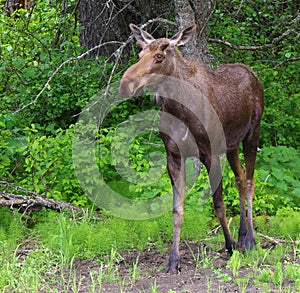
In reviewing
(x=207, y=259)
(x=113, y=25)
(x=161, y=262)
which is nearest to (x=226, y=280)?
(x=207, y=259)

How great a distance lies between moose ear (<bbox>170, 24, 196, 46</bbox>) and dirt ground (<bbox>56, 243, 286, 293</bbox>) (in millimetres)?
2086

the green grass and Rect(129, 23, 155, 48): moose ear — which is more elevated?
Rect(129, 23, 155, 48): moose ear

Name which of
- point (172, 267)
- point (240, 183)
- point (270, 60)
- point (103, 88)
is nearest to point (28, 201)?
point (172, 267)

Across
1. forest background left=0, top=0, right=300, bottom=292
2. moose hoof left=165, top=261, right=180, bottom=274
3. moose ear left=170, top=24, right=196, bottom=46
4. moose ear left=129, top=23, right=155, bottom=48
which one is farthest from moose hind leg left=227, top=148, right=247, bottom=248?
moose ear left=129, top=23, right=155, bottom=48

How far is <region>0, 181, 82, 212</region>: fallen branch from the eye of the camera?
7406 millimetres

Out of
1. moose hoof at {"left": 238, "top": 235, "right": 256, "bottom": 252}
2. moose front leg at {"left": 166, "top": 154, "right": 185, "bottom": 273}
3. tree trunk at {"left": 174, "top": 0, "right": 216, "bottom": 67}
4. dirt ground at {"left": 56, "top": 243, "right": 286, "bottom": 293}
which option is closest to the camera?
dirt ground at {"left": 56, "top": 243, "right": 286, "bottom": 293}

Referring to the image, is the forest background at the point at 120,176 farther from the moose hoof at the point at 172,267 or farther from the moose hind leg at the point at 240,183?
the moose hind leg at the point at 240,183

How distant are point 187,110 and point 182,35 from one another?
720 mm

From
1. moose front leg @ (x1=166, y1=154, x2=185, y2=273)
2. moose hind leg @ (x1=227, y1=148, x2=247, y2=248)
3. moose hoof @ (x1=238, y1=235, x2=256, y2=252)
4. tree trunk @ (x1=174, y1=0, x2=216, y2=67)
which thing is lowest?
moose hoof @ (x1=238, y1=235, x2=256, y2=252)

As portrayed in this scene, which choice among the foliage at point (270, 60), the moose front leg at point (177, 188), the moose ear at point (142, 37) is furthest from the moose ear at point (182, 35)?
the foliage at point (270, 60)

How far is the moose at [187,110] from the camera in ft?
18.4

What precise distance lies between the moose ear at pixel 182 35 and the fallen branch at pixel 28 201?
271 centimetres

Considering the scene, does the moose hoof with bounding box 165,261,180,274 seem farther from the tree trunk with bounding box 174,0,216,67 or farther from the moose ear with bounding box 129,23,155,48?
the tree trunk with bounding box 174,0,216,67

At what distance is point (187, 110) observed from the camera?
5.86 metres
